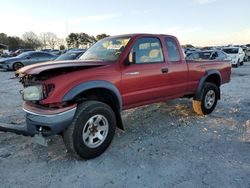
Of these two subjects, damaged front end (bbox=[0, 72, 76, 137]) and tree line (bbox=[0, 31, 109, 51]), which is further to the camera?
tree line (bbox=[0, 31, 109, 51])

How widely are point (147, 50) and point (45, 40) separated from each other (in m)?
86.0

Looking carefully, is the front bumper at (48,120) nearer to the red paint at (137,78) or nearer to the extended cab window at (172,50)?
the red paint at (137,78)

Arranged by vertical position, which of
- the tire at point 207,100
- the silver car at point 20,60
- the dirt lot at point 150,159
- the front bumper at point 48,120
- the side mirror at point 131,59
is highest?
the side mirror at point 131,59

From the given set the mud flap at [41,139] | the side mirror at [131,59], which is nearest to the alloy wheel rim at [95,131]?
the mud flap at [41,139]

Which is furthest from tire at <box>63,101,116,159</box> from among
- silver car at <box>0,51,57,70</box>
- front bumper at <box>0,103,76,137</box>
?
silver car at <box>0,51,57,70</box>

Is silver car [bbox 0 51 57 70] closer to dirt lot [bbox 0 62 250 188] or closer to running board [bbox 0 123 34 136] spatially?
dirt lot [bbox 0 62 250 188]

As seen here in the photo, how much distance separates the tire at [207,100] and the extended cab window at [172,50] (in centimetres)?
128

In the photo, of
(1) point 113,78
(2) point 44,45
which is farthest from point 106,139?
(2) point 44,45

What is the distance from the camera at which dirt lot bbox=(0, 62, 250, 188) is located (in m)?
3.68

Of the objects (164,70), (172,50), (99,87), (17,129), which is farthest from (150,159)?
(172,50)

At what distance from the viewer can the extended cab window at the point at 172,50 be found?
5.82m

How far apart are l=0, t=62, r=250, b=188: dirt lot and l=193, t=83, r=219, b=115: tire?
0.39m

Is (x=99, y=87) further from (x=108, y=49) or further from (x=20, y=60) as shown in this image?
(x=20, y=60)

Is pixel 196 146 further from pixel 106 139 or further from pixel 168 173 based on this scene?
pixel 106 139
